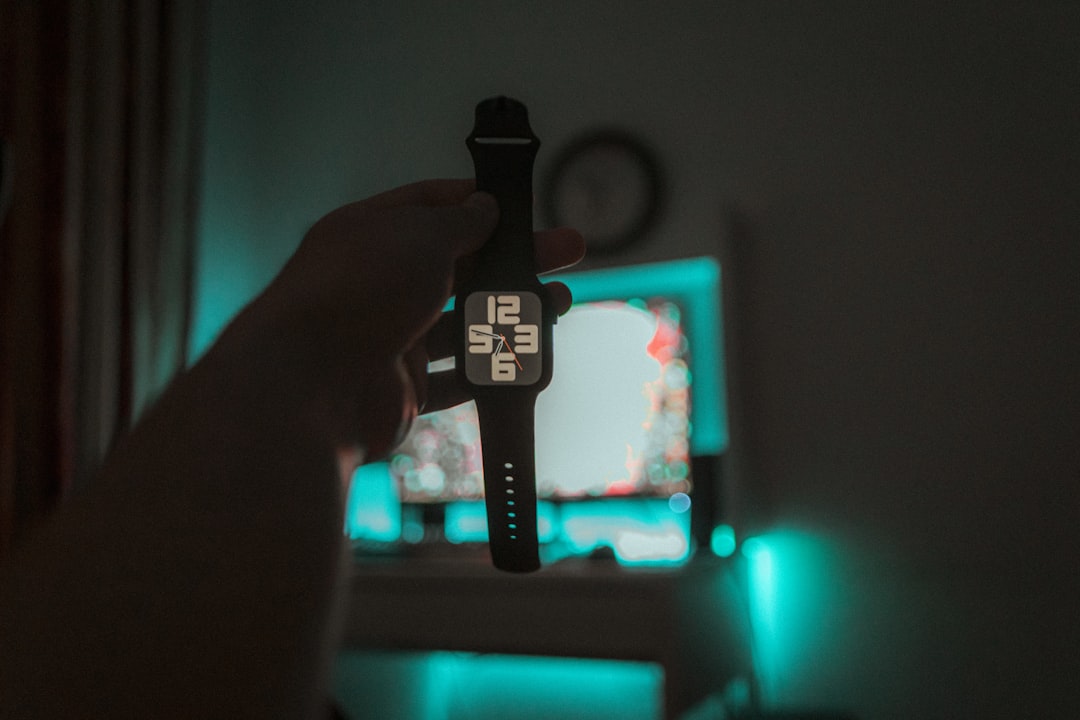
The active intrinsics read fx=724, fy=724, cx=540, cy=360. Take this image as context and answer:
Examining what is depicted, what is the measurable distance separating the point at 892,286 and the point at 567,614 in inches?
39.5

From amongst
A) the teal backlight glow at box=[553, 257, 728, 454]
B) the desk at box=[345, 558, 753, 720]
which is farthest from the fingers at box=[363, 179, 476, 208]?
the teal backlight glow at box=[553, 257, 728, 454]

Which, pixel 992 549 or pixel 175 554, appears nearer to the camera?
pixel 175 554

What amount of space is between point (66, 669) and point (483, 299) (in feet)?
0.93

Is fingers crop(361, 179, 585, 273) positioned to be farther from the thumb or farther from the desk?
the desk

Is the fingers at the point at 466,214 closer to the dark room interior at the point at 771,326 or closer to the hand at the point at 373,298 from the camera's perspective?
the hand at the point at 373,298

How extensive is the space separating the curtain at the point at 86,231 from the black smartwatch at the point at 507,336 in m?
1.52

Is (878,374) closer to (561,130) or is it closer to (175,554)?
(561,130)

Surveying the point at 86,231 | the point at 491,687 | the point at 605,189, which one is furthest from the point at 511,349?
the point at 86,231

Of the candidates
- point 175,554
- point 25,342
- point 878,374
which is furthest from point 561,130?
point 175,554

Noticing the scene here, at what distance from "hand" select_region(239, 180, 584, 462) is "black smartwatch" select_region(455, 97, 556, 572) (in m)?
0.01

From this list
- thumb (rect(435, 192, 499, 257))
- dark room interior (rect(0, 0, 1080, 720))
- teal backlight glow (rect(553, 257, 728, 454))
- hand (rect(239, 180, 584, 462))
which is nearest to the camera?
hand (rect(239, 180, 584, 462))

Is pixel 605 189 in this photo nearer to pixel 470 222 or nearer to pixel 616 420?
pixel 616 420

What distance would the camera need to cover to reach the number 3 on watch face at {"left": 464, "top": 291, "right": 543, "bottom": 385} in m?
0.43

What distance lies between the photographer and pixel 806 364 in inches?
63.0
